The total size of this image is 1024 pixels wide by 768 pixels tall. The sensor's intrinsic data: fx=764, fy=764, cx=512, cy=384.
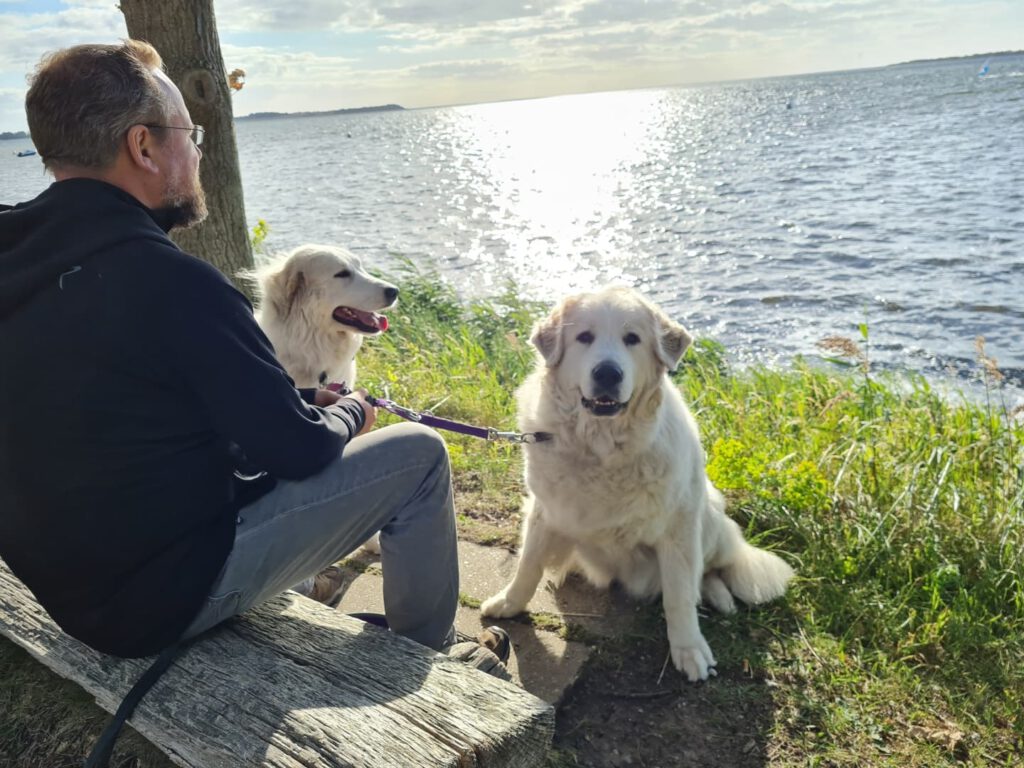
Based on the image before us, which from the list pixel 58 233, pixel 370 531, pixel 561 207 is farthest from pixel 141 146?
pixel 561 207

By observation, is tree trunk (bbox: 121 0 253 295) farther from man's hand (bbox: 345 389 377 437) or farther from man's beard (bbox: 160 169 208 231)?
man's hand (bbox: 345 389 377 437)

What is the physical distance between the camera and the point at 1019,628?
3.22 meters

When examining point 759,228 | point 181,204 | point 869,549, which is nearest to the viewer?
point 181,204

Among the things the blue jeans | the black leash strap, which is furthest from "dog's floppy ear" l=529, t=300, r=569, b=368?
the black leash strap

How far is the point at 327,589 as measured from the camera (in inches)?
138

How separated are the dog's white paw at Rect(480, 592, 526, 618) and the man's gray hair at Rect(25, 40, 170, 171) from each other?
7.65 ft

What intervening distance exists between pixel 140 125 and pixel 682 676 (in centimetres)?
268

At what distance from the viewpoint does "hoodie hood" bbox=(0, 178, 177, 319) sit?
1.78 meters

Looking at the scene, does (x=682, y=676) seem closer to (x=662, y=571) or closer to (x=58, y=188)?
(x=662, y=571)

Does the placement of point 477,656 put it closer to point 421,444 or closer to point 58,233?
point 421,444

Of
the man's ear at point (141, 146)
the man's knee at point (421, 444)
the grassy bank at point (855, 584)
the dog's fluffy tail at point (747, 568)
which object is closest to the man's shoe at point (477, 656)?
the grassy bank at point (855, 584)

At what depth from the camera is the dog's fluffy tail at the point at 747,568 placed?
3.43 meters

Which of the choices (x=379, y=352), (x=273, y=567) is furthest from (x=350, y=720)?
(x=379, y=352)

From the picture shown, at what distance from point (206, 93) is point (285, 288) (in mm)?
1362
